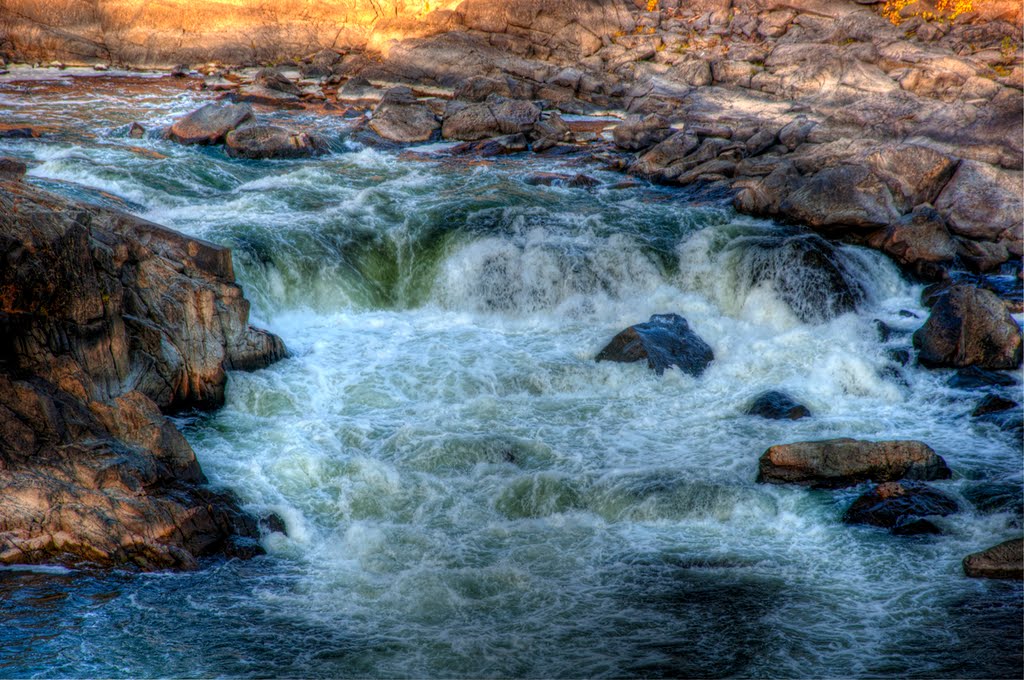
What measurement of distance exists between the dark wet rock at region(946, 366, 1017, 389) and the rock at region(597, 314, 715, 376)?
3.41 meters

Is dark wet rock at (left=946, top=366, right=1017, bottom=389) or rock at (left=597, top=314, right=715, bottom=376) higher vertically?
rock at (left=597, top=314, right=715, bottom=376)

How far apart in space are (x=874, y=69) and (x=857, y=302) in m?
14.5

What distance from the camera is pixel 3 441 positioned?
27.5ft

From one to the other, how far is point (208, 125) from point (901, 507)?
17.6 metres

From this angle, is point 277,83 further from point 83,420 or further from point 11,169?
point 83,420

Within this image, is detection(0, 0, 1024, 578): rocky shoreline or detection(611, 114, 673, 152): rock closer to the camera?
detection(0, 0, 1024, 578): rocky shoreline

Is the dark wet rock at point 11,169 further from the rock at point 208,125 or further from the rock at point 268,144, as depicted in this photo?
the rock at point 208,125

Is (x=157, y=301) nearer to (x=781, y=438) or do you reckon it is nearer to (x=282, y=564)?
(x=282, y=564)

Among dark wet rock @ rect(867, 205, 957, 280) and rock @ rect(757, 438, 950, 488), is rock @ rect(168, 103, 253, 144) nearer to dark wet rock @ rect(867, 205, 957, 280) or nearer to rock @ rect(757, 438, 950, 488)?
dark wet rock @ rect(867, 205, 957, 280)

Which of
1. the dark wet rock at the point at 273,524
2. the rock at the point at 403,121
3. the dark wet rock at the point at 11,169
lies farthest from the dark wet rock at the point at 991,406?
the rock at the point at 403,121

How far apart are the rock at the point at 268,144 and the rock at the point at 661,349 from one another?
1080cm

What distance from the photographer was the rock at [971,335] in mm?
13375

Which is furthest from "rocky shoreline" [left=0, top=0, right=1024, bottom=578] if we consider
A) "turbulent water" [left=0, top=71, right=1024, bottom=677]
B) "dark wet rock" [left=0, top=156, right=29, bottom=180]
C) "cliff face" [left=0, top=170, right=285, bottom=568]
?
"dark wet rock" [left=0, top=156, right=29, bottom=180]

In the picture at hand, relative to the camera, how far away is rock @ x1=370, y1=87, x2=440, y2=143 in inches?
926
